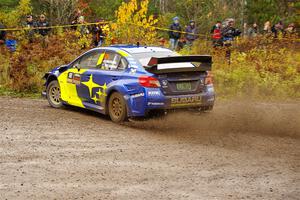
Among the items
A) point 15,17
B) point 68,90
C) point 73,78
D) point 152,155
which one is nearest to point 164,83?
point 152,155

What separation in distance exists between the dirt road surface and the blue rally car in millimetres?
350

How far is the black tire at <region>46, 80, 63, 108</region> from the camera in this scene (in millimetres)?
15032

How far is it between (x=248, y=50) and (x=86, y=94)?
9566 millimetres

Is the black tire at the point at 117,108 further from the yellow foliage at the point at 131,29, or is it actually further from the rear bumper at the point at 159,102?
the yellow foliage at the point at 131,29

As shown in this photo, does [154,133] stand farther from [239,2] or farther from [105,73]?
[239,2]

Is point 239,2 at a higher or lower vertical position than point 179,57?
higher

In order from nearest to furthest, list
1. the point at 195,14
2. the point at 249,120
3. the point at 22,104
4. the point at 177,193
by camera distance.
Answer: the point at 177,193 < the point at 249,120 < the point at 22,104 < the point at 195,14

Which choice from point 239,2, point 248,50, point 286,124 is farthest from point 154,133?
point 239,2

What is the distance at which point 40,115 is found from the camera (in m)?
13.9

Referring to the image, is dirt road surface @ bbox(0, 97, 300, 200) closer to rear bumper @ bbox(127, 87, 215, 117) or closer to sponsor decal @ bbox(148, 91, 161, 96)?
rear bumper @ bbox(127, 87, 215, 117)

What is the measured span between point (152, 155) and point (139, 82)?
266 centimetres

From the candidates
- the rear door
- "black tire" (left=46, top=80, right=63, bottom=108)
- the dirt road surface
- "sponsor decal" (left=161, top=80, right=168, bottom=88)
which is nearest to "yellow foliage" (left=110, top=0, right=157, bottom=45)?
"black tire" (left=46, top=80, right=63, bottom=108)

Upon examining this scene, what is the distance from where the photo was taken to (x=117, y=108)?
510 inches

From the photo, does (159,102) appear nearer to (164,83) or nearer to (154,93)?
(154,93)
